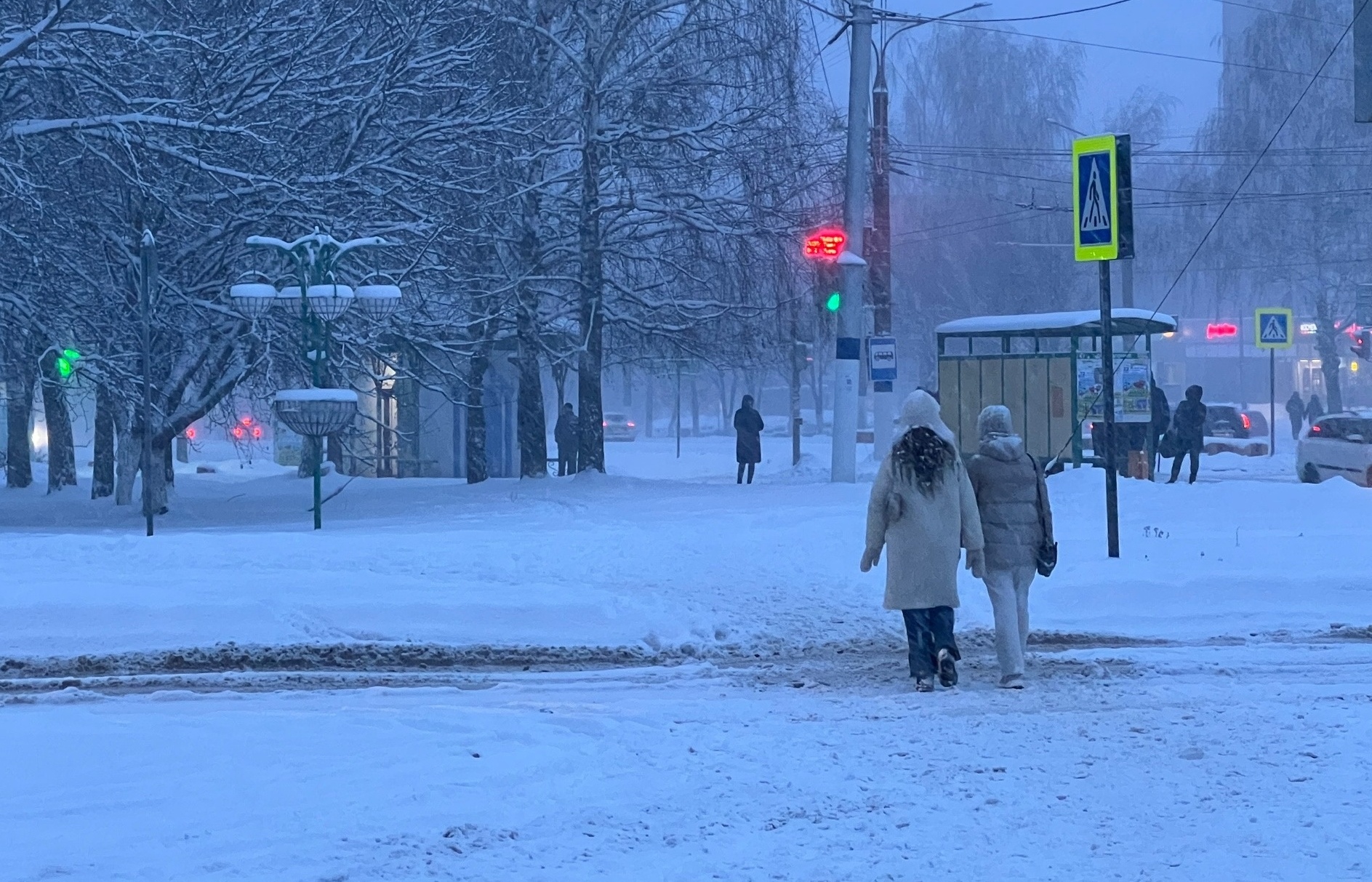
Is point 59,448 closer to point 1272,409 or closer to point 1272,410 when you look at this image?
point 1272,409

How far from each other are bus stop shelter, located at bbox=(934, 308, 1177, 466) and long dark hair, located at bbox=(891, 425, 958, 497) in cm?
1223

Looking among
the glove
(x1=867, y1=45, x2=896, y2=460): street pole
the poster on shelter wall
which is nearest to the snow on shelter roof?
the poster on shelter wall

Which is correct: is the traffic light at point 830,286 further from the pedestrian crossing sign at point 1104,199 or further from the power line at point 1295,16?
the power line at point 1295,16

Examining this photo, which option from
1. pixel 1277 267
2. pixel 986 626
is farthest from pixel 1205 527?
pixel 1277 267

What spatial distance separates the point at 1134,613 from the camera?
11.6 m

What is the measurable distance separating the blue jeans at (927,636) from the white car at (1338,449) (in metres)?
18.8

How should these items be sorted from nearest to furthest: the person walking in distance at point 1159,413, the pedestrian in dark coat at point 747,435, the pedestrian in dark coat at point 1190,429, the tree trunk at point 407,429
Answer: the pedestrian in dark coat at point 1190,429 < the person walking in distance at point 1159,413 < the pedestrian in dark coat at point 747,435 < the tree trunk at point 407,429

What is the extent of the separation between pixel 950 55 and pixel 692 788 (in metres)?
50.7

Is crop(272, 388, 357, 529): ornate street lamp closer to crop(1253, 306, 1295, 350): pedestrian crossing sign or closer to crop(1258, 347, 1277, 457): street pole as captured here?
crop(1258, 347, 1277, 457): street pole

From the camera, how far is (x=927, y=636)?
344 inches

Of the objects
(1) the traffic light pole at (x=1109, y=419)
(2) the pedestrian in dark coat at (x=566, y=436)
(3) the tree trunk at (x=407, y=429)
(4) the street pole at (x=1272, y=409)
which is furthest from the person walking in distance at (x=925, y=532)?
(3) the tree trunk at (x=407, y=429)

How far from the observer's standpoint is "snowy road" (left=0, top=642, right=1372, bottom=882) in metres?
5.29

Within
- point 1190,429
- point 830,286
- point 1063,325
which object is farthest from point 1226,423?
point 830,286

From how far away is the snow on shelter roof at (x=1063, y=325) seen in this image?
21.0 m
